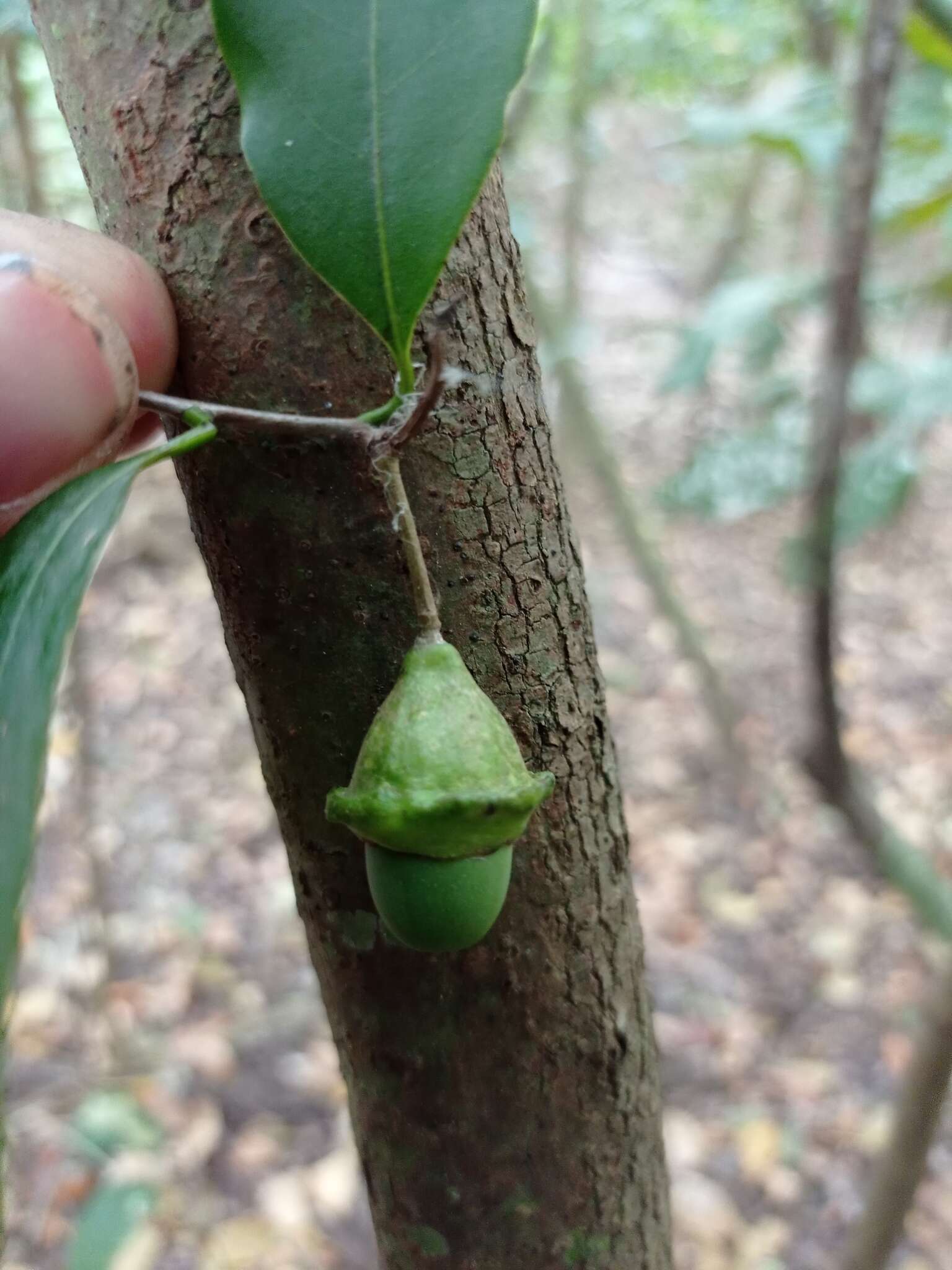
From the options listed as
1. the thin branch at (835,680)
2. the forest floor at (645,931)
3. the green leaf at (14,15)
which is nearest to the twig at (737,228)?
the forest floor at (645,931)

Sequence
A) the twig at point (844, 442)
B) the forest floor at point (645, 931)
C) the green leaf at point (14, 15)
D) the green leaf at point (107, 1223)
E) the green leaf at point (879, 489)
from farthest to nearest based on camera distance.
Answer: the green leaf at point (879, 489)
the forest floor at point (645, 931)
the twig at point (844, 442)
the green leaf at point (107, 1223)
the green leaf at point (14, 15)

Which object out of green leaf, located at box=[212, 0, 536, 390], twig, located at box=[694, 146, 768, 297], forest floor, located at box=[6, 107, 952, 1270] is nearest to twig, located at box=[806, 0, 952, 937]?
forest floor, located at box=[6, 107, 952, 1270]

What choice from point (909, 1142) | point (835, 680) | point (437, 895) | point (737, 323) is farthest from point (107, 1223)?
point (737, 323)

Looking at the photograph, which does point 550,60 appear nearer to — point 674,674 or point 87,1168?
point 674,674

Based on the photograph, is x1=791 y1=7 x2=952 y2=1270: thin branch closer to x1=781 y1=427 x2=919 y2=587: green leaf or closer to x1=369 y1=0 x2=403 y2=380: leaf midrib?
x1=781 y1=427 x2=919 y2=587: green leaf

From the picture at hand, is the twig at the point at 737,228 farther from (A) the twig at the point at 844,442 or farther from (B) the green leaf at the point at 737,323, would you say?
(A) the twig at the point at 844,442

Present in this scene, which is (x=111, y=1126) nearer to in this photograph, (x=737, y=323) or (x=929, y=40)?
(x=737, y=323)

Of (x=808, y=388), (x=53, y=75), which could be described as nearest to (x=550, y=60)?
(x=808, y=388)
